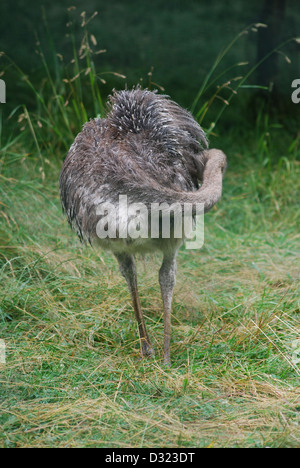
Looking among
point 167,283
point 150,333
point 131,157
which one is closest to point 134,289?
point 167,283

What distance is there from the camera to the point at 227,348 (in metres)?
3.81

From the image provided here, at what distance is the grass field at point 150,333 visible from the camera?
9.89ft

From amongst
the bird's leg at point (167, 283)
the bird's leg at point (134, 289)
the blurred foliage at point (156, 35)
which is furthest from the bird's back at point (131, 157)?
the blurred foliage at point (156, 35)

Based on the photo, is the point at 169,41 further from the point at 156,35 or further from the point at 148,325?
the point at 148,325

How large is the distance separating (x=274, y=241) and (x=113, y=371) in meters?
2.25

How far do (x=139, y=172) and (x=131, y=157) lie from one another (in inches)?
6.6

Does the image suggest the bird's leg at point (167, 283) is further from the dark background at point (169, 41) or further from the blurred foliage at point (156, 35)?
the blurred foliage at point (156, 35)

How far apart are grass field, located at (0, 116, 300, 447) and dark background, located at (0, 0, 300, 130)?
5.27 feet

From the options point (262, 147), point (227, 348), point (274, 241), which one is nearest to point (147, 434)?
point (227, 348)

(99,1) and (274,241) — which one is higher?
(99,1)
